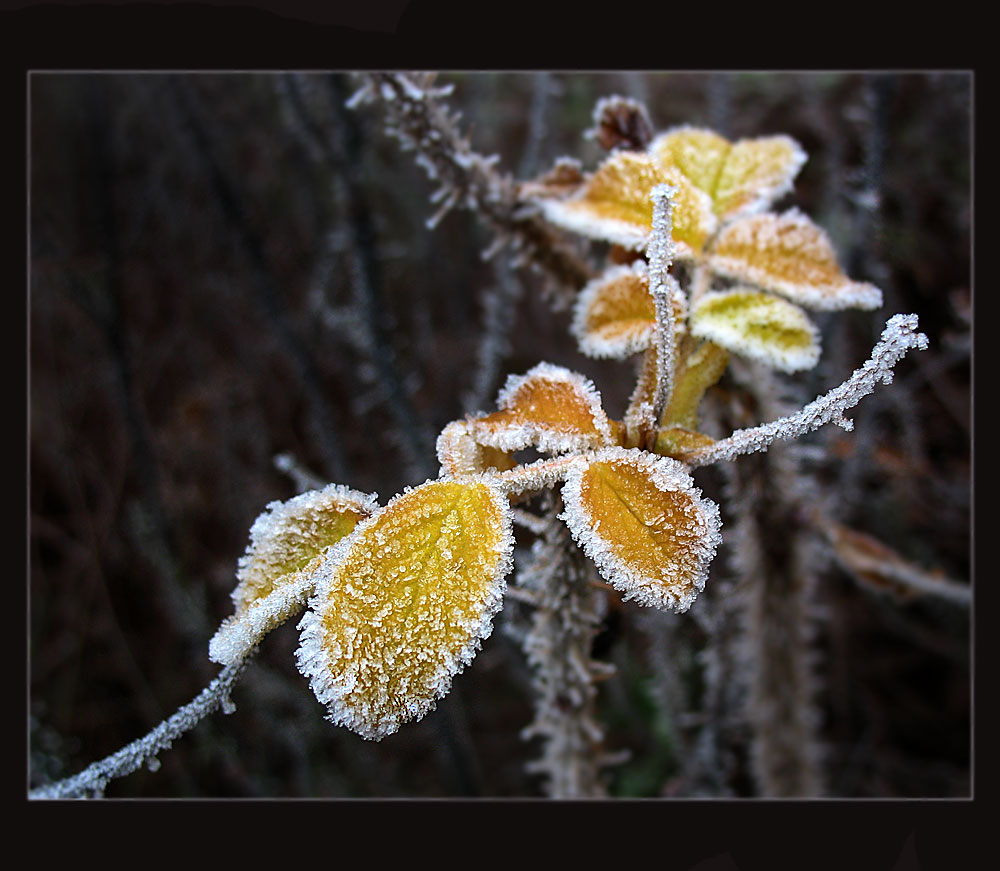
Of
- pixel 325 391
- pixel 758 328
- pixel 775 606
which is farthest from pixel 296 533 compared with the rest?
pixel 325 391

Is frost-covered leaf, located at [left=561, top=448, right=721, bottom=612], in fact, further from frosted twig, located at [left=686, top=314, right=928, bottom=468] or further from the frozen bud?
the frozen bud

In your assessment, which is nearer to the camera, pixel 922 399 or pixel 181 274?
pixel 922 399

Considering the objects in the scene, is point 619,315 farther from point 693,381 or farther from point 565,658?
point 565,658

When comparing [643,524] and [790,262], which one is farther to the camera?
[790,262]

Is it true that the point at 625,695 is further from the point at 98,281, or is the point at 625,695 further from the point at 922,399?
the point at 98,281
